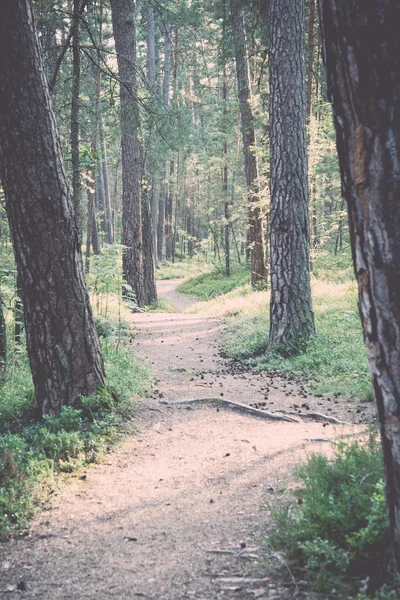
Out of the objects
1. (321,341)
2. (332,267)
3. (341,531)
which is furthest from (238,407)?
(332,267)

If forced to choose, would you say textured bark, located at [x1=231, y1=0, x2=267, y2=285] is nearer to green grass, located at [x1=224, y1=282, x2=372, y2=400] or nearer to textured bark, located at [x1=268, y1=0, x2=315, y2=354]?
green grass, located at [x1=224, y1=282, x2=372, y2=400]

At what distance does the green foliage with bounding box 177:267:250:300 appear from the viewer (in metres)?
21.7

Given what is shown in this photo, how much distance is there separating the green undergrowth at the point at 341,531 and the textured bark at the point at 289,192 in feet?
18.3

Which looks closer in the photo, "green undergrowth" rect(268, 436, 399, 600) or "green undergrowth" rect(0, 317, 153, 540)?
"green undergrowth" rect(268, 436, 399, 600)

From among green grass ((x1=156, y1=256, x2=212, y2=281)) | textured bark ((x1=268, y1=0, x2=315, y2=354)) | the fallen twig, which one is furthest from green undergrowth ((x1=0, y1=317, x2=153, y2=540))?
green grass ((x1=156, y1=256, x2=212, y2=281))

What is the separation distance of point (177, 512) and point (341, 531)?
147 cm

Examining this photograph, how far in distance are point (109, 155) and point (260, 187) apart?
31.0 meters

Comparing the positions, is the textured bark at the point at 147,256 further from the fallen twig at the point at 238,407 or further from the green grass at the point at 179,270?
the green grass at the point at 179,270

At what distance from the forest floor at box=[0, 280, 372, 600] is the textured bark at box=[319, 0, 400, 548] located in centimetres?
124

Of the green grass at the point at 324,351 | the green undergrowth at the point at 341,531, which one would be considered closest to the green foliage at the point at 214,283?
the green grass at the point at 324,351

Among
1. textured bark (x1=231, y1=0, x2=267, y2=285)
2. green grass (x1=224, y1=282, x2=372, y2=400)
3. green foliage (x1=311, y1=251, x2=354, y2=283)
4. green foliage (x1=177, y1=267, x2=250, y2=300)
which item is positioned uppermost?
textured bark (x1=231, y1=0, x2=267, y2=285)

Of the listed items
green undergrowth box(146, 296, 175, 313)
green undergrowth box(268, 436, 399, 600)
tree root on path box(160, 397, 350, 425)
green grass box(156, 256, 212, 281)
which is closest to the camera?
green undergrowth box(268, 436, 399, 600)

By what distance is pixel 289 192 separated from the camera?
867 cm

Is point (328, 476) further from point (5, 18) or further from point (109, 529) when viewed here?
point (5, 18)
